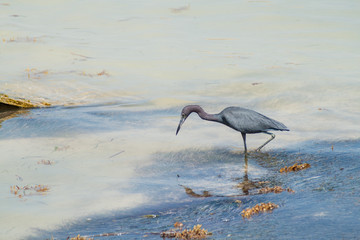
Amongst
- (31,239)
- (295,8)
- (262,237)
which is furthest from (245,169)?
(295,8)

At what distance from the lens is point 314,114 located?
1005 centimetres

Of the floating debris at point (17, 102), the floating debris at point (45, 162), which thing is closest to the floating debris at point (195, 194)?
the floating debris at point (45, 162)

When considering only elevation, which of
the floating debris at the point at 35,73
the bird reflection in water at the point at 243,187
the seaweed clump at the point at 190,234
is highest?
the seaweed clump at the point at 190,234

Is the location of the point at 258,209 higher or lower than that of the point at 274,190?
higher

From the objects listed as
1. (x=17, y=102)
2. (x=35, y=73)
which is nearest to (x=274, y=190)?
(x=17, y=102)

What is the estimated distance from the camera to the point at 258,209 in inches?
235

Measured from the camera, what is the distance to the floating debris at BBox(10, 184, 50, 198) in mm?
6723

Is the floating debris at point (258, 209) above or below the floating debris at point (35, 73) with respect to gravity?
above

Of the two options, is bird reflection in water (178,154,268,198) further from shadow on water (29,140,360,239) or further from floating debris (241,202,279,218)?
floating debris (241,202,279,218)

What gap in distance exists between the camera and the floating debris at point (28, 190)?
6723 millimetres

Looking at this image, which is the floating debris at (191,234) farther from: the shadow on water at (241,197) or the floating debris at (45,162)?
the floating debris at (45,162)

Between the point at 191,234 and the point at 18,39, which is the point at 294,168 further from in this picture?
the point at 18,39

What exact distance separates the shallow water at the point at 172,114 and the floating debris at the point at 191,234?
0.47 feet

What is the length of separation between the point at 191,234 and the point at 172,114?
507 centimetres
